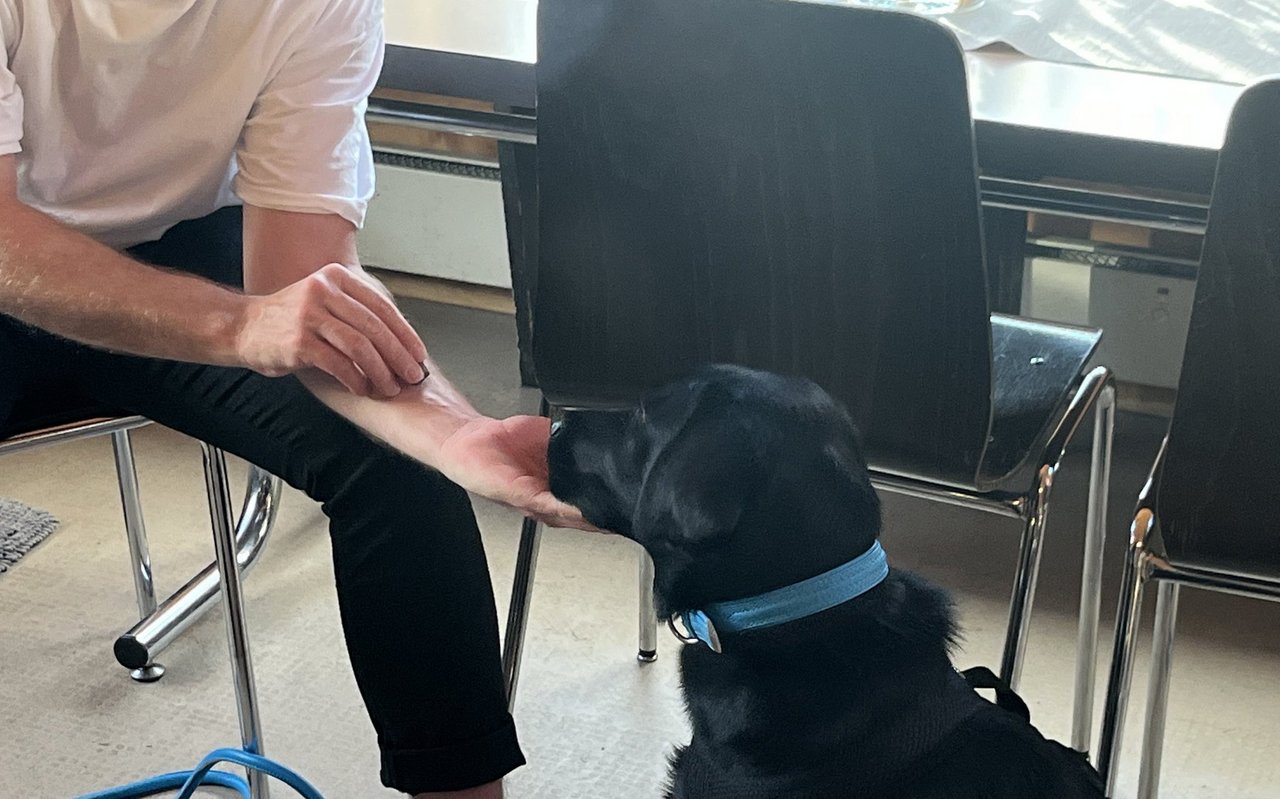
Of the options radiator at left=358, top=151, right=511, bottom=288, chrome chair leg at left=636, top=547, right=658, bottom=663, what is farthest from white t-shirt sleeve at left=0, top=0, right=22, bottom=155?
A: radiator at left=358, top=151, right=511, bottom=288

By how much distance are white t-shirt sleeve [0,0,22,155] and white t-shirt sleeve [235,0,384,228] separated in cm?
20

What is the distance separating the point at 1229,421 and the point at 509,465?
554 millimetres

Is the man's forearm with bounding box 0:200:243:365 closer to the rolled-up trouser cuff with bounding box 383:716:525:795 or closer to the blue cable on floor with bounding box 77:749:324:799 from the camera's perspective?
the rolled-up trouser cuff with bounding box 383:716:525:795

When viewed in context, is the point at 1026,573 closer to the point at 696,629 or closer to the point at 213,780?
the point at 696,629

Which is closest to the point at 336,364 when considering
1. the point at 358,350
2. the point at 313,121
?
the point at 358,350

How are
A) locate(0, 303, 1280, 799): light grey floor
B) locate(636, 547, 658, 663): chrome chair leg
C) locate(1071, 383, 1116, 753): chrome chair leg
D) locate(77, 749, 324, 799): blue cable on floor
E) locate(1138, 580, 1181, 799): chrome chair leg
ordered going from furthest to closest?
locate(636, 547, 658, 663): chrome chair leg, locate(0, 303, 1280, 799): light grey floor, locate(77, 749, 324, 799): blue cable on floor, locate(1071, 383, 1116, 753): chrome chair leg, locate(1138, 580, 1181, 799): chrome chair leg

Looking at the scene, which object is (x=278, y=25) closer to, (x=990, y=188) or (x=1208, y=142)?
(x=990, y=188)

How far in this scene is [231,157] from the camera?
1545 mm

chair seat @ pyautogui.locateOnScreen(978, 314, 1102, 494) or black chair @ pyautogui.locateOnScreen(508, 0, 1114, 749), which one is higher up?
black chair @ pyautogui.locateOnScreen(508, 0, 1114, 749)

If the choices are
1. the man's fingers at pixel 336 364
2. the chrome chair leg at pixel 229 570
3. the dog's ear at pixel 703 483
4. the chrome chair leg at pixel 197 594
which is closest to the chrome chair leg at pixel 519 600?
the chrome chair leg at pixel 229 570

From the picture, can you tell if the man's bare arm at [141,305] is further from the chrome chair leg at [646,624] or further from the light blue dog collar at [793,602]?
the chrome chair leg at [646,624]

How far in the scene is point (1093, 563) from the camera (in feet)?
5.14

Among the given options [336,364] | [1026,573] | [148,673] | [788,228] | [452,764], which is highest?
[788,228]

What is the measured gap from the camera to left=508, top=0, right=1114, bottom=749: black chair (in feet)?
3.83
